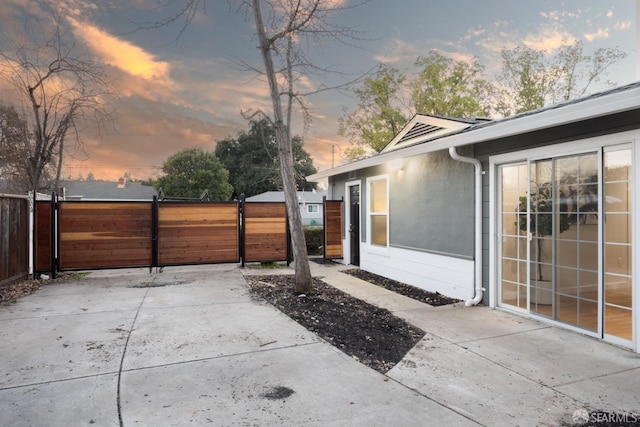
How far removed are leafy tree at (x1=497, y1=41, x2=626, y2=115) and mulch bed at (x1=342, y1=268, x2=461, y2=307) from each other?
17.0 metres

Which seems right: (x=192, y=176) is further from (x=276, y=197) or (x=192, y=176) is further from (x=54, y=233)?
(x=54, y=233)

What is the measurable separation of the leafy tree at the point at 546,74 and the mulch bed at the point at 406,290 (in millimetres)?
16997

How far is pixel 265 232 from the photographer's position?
8.77 meters

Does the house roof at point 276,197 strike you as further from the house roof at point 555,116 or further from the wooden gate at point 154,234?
the house roof at point 555,116

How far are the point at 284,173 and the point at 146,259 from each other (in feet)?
13.6

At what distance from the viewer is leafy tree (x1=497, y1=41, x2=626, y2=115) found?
19094mm

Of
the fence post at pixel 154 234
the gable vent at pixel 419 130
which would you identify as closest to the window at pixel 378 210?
the gable vent at pixel 419 130

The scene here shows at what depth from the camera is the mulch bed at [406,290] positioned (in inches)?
225

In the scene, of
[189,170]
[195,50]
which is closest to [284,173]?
[195,50]

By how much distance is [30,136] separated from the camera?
10.3 m

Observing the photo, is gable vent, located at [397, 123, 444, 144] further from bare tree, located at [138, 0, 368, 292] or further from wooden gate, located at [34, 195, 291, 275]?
wooden gate, located at [34, 195, 291, 275]

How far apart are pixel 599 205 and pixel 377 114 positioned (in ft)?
57.3

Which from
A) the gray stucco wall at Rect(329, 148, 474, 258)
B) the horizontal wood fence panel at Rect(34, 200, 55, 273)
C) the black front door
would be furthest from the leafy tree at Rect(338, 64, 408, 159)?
the horizontal wood fence panel at Rect(34, 200, 55, 273)

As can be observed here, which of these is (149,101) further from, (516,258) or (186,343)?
(516,258)
